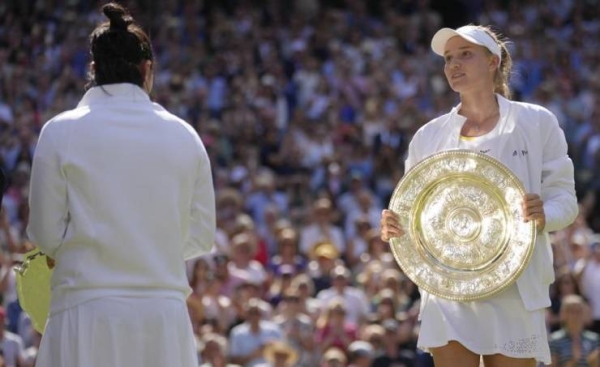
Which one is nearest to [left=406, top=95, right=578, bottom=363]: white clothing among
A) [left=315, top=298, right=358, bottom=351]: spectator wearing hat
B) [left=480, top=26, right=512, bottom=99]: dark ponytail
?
[left=480, top=26, right=512, bottom=99]: dark ponytail

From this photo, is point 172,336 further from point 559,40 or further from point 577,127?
point 559,40

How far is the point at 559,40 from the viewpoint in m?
21.0

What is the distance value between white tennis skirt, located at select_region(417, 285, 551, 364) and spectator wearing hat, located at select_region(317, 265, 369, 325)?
6.69 metres

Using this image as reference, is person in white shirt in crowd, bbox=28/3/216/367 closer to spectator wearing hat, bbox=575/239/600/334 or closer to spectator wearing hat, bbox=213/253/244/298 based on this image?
spectator wearing hat, bbox=213/253/244/298

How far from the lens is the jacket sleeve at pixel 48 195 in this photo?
5.33m

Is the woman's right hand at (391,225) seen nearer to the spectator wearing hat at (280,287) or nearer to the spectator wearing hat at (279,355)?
the spectator wearing hat at (279,355)

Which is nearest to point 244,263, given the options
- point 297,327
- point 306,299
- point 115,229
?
point 306,299

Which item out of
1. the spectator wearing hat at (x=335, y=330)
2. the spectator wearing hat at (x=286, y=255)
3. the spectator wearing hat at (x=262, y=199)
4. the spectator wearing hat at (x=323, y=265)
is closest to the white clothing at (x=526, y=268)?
the spectator wearing hat at (x=335, y=330)

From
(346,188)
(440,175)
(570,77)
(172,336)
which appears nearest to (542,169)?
(440,175)

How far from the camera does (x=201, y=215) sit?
18.3 feet

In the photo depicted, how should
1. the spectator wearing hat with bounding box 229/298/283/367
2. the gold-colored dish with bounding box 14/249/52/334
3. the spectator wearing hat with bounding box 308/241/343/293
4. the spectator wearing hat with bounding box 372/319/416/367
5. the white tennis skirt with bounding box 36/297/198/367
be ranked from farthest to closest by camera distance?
the spectator wearing hat with bounding box 308/241/343/293
the spectator wearing hat with bounding box 229/298/283/367
the spectator wearing hat with bounding box 372/319/416/367
the gold-colored dish with bounding box 14/249/52/334
the white tennis skirt with bounding box 36/297/198/367

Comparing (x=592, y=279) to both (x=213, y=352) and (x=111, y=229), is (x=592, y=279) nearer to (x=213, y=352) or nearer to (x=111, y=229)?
(x=213, y=352)

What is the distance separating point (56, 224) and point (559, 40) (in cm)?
1646

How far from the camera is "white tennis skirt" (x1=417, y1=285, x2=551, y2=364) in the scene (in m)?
5.96
